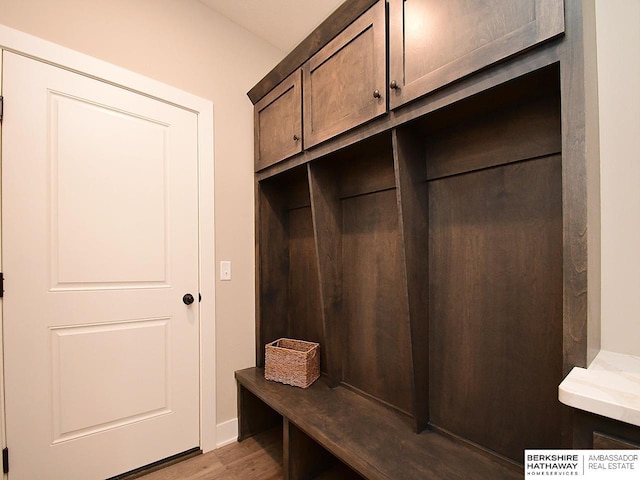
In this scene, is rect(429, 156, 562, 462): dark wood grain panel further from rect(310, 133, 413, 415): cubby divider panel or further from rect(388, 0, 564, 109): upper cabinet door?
rect(388, 0, 564, 109): upper cabinet door

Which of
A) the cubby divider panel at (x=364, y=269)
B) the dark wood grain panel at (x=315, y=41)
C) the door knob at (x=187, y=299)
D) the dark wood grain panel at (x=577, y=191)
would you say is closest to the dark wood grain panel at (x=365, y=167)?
the cubby divider panel at (x=364, y=269)

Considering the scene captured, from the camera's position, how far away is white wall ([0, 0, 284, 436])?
5.37ft

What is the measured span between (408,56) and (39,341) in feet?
6.80

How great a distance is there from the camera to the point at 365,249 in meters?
1.72

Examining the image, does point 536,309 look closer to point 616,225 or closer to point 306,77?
point 616,225

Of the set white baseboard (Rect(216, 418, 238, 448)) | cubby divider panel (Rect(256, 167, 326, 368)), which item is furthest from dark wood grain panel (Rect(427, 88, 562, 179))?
white baseboard (Rect(216, 418, 238, 448))

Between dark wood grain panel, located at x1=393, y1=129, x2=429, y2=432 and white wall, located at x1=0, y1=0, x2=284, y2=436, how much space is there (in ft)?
4.01

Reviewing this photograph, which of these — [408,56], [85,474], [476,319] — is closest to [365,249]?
[476,319]

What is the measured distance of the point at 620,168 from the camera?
3.15 feet

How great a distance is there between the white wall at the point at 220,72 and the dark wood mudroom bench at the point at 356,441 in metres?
0.35

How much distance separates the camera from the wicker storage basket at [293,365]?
5.91ft

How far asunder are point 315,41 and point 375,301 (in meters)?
1.42

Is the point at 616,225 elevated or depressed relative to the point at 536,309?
elevated

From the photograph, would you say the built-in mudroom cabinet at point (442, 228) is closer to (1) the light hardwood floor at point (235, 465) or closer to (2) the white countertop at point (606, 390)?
(2) the white countertop at point (606, 390)
